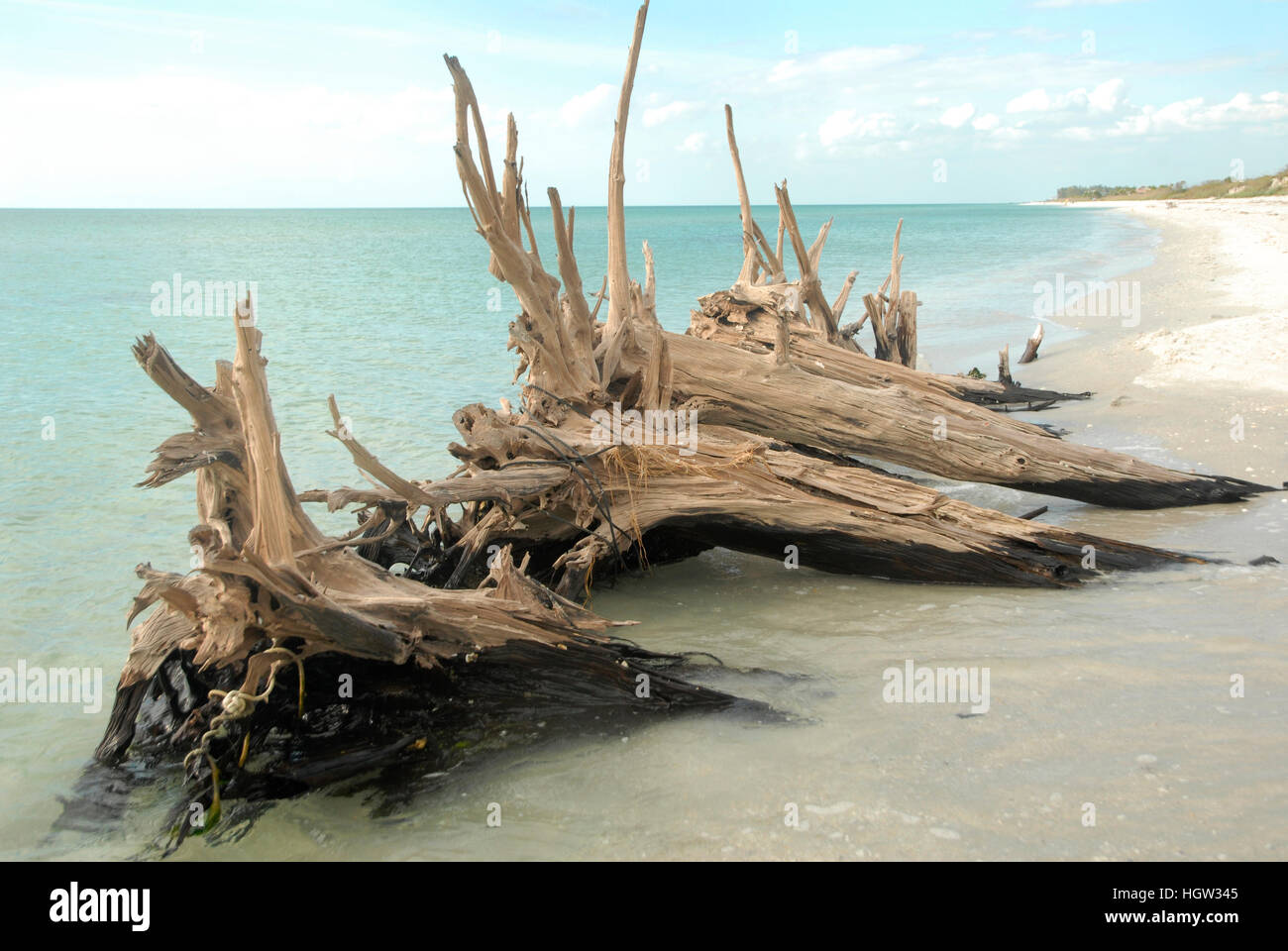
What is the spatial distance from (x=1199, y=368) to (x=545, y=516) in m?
8.86

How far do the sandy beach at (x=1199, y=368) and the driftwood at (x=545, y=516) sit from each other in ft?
5.32

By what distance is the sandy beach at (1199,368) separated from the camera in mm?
8055

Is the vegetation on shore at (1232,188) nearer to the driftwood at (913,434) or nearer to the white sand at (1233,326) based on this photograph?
the white sand at (1233,326)

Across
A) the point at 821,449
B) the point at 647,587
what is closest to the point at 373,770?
the point at 647,587

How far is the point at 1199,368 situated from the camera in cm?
1064

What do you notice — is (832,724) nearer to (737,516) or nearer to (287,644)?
(737,516)

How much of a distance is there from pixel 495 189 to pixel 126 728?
320 centimetres

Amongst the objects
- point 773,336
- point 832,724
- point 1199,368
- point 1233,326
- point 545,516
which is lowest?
point 832,724

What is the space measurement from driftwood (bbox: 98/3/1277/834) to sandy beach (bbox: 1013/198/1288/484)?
1622mm

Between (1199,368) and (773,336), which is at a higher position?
(773,336)

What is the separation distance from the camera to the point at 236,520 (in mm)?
4090

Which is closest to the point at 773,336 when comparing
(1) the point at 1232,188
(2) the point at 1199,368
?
(2) the point at 1199,368

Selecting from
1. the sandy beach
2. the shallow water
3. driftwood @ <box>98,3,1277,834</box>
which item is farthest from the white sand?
driftwood @ <box>98,3,1277,834</box>

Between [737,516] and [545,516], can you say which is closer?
[737,516]
